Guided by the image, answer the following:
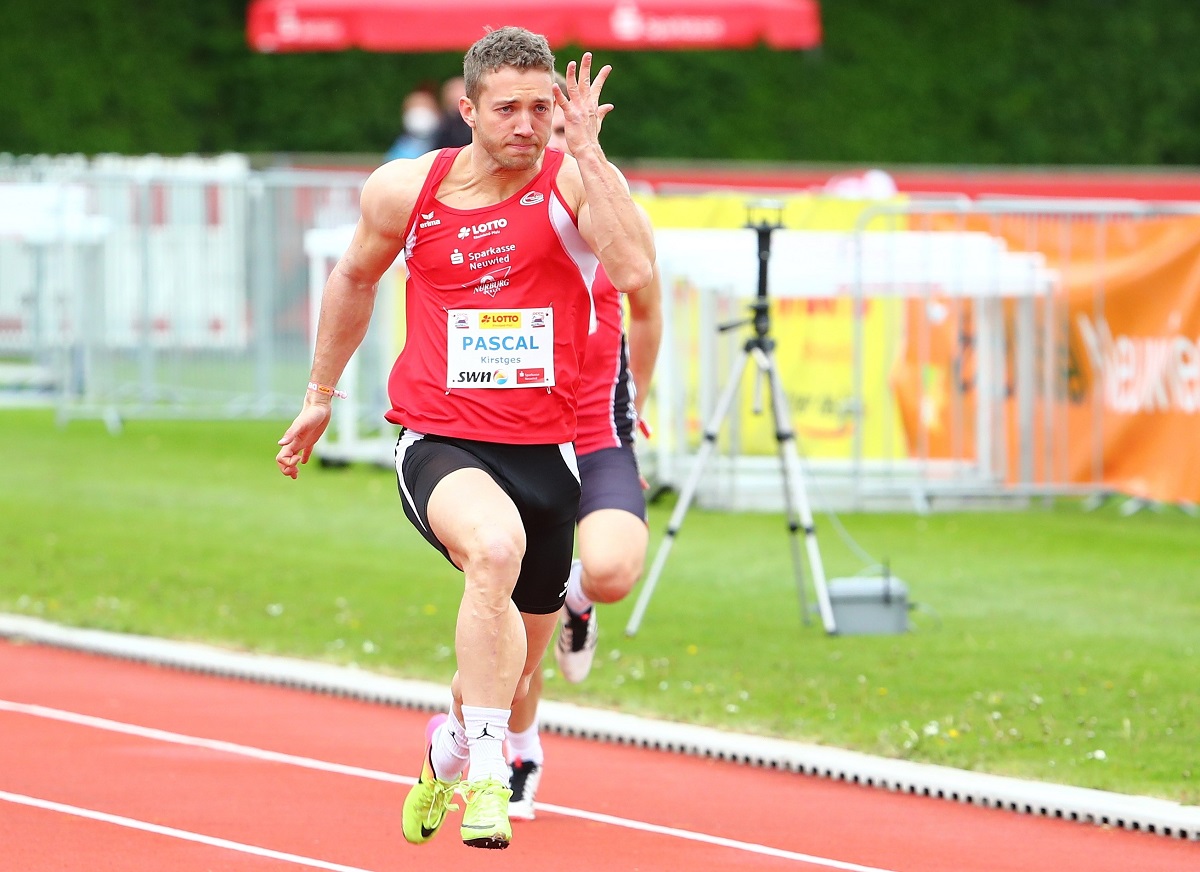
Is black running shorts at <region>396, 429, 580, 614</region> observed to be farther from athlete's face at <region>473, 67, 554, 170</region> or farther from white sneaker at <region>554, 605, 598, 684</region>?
white sneaker at <region>554, 605, 598, 684</region>

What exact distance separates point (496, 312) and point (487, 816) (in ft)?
4.23

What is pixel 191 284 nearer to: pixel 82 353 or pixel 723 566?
pixel 82 353

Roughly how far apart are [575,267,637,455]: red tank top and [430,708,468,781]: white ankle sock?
1615mm

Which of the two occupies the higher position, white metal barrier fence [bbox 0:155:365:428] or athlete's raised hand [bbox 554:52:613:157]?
athlete's raised hand [bbox 554:52:613:157]

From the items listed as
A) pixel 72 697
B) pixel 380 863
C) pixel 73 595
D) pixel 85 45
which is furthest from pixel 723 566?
pixel 85 45

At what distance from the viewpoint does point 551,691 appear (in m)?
8.83

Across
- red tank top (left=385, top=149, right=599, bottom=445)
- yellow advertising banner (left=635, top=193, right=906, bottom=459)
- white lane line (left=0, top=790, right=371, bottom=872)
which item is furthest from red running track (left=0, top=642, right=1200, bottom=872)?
yellow advertising banner (left=635, top=193, right=906, bottom=459)

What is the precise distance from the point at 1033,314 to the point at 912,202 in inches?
43.7

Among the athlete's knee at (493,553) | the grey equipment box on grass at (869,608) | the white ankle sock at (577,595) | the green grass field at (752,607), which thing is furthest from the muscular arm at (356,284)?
the grey equipment box on grass at (869,608)

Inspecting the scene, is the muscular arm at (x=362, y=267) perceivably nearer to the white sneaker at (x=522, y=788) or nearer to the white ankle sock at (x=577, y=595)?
the white sneaker at (x=522, y=788)

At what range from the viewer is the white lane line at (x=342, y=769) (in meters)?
6.37

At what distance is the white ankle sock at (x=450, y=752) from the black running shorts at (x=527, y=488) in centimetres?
38

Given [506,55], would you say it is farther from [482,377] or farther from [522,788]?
[522,788]

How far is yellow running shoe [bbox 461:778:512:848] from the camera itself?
5.29 metres
